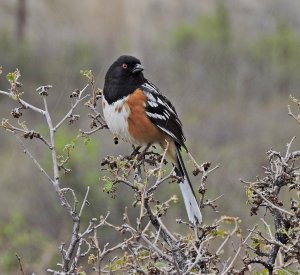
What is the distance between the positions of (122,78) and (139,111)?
0.64 ft

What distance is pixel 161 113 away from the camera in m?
4.58

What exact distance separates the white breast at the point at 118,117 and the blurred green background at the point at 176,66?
8.11m

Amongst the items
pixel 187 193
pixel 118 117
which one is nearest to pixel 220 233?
pixel 187 193

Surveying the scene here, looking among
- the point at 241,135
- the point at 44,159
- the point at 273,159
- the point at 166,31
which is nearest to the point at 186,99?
the point at 241,135

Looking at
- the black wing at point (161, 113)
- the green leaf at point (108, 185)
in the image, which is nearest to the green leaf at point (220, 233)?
the green leaf at point (108, 185)

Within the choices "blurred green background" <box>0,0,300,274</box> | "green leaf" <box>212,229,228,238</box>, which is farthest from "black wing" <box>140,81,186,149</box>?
"blurred green background" <box>0,0,300,274</box>

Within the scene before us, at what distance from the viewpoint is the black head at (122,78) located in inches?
172

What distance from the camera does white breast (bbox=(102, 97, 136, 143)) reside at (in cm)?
415

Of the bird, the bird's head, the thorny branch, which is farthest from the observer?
the bird's head

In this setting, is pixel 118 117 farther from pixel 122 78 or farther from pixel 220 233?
pixel 220 233

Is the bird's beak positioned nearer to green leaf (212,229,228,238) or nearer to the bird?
the bird

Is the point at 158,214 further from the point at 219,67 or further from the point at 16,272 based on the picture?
the point at 219,67

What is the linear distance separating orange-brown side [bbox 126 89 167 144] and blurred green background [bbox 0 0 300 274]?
26.1ft

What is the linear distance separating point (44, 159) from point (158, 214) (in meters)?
9.98
